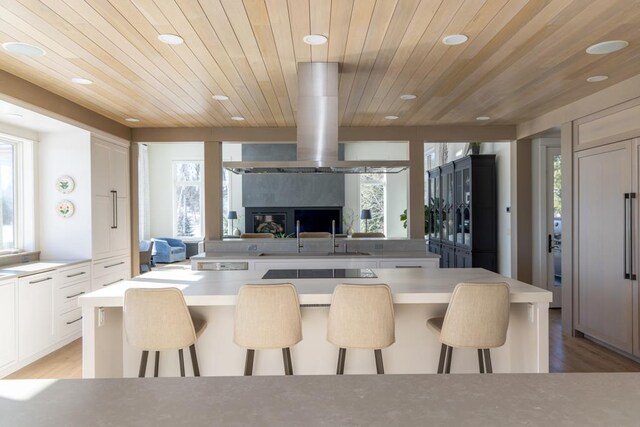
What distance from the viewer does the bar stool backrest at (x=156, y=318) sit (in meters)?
2.34

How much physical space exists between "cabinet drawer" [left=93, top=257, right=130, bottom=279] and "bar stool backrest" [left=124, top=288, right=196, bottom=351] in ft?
9.59

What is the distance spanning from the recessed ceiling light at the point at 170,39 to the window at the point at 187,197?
29.0 ft

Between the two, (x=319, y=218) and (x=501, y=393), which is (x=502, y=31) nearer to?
(x=501, y=393)

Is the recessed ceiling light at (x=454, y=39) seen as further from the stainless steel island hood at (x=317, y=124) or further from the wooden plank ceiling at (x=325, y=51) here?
the stainless steel island hood at (x=317, y=124)

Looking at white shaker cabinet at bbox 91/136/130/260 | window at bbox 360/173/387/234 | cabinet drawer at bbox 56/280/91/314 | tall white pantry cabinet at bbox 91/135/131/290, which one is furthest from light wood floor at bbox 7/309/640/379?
window at bbox 360/173/387/234

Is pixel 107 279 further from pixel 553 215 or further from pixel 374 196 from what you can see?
pixel 374 196

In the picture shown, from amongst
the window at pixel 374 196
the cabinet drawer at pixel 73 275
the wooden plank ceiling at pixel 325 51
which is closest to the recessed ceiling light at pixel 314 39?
the wooden plank ceiling at pixel 325 51

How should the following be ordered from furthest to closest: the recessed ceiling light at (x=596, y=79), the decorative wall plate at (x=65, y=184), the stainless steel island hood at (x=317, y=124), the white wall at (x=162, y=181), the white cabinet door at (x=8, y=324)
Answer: the white wall at (x=162, y=181)
the decorative wall plate at (x=65, y=184)
the recessed ceiling light at (x=596, y=79)
the white cabinet door at (x=8, y=324)
the stainless steel island hood at (x=317, y=124)

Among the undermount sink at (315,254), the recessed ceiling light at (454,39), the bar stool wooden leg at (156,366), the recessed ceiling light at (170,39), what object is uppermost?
the recessed ceiling light at (170,39)

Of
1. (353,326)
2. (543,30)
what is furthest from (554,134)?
(353,326)

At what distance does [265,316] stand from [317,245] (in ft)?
10.3

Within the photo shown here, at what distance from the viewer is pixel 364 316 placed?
7.74 ft

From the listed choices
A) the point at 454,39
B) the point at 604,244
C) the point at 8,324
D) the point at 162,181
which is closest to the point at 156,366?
the point at 8,324

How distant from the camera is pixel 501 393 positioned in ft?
2.56
